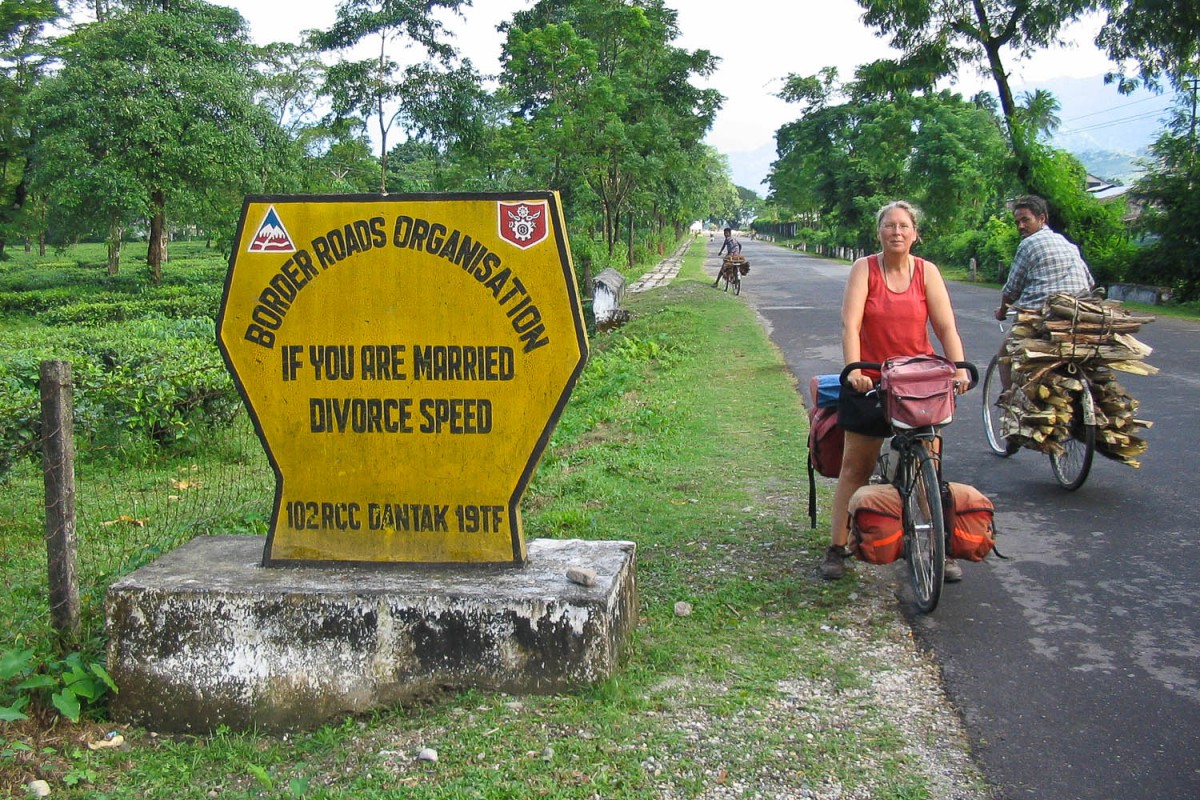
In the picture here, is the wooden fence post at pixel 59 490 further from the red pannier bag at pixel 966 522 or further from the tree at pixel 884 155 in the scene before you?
the tree at pixel 884 155

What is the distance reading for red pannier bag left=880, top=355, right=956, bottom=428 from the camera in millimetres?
4090

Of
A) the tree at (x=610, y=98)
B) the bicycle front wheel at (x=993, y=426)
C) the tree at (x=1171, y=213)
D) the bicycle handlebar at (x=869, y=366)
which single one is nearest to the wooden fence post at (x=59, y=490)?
the bicycle handlebar at (x=869, y=366)

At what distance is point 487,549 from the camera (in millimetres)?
3963

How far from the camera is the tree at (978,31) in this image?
75.8 ft

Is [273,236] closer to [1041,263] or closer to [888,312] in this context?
[888,312]

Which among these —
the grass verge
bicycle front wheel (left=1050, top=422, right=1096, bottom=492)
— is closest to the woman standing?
the grass verge

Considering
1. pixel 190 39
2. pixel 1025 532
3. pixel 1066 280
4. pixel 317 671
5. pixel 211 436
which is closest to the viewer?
pixel 317 671

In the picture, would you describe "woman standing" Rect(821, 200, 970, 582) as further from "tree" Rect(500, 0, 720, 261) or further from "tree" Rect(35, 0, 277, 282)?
"tree" Rect(35, 0, 277, 282)

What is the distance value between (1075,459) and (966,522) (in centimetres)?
252

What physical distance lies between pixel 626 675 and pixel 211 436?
266 inches

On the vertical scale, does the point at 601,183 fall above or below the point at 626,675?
above

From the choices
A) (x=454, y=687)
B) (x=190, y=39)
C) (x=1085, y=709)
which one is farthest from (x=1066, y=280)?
(x=190, y=39)

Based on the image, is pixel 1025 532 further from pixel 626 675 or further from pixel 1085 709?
pixel 626 675

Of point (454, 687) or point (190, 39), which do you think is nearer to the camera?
point (454, 687)
